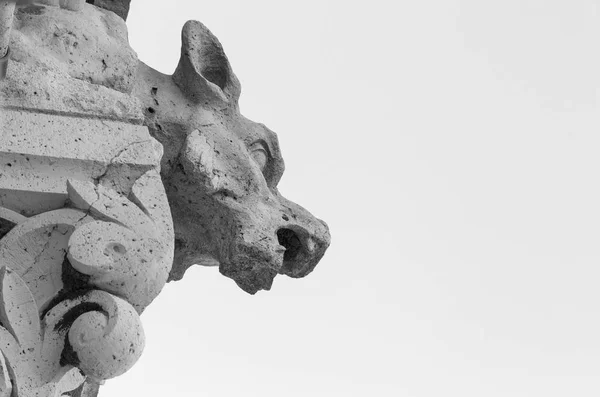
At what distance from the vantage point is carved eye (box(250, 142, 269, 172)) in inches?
173

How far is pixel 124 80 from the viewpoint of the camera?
406 centimetres

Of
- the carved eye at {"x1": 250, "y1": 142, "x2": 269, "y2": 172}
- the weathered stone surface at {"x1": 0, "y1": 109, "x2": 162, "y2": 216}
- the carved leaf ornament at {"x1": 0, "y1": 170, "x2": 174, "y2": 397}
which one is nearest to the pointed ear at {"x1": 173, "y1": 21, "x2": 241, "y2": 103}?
the carved eye at {"x1": 250, "y1": 142, "x2": 269, "y2": 172}

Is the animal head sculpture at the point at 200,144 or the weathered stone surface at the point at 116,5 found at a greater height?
the weathered stone surface at the point at 116,5

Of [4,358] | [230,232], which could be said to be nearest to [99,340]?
[4,358]

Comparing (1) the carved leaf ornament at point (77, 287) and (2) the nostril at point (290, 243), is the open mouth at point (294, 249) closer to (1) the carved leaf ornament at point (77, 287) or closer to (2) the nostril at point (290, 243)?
(2) the nostril at point (290, 243)

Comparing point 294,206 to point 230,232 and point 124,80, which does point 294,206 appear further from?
point 124,80

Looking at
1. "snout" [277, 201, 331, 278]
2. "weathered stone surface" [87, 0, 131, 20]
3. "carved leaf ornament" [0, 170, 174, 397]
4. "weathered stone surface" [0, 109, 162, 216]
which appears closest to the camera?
"carved leaf ornament" [0, 170, 174, 397]

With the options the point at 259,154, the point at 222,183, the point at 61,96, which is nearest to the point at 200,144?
the point at 222,183

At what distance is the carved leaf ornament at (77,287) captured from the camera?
3.38m

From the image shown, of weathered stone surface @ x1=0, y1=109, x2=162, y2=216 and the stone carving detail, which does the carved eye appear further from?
weathered stone surface @ x1=0, y1=109, x2=162, y2=216

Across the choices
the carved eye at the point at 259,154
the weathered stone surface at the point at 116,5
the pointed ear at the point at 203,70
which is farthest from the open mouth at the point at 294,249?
the weathered stone surface at the point at 116,5

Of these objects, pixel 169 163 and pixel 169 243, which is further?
pixel 169 163

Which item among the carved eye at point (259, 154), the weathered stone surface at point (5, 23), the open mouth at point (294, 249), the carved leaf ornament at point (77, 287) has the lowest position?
the carved leaf ornament at point (77, 287)

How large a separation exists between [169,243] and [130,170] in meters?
0.25
